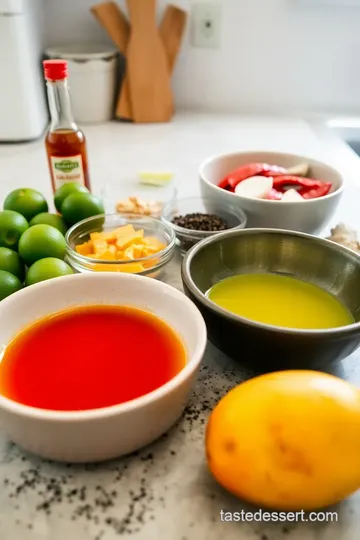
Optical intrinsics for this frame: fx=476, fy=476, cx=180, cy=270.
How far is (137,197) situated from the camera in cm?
94

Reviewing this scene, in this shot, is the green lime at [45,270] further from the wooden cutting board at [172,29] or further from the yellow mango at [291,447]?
the wooden cutting board at [172,29]

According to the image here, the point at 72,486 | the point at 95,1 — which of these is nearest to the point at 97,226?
the point at 72,486

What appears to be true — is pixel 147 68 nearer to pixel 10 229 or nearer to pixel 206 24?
pixel 206 24

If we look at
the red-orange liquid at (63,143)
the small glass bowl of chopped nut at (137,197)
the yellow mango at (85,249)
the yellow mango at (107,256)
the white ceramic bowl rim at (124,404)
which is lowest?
the small glass bowl of chopped nut at (137,197)

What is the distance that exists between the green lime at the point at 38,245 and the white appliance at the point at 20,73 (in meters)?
0.72

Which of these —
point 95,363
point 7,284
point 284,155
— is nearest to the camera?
point 95,363

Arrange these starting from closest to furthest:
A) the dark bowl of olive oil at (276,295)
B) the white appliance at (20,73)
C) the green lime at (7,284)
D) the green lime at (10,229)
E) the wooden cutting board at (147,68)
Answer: the dark bowl of olive oil at (276,295), the green lime at (7,284), the green lime at (10,229), the white appliance at (20,73), the wooden cutting board at (147,68)

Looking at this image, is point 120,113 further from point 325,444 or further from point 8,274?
point 325,444

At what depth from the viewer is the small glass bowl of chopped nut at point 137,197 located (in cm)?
87

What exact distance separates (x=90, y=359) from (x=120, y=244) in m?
0.24

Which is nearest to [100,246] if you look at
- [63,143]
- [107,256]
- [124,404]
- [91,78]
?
[107,256]

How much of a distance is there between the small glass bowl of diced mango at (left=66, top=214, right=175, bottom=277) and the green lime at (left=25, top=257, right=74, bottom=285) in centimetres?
5

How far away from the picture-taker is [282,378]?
1.33 ft

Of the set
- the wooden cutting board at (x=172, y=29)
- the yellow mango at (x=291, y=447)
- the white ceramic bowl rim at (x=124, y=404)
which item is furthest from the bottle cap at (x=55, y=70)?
the wooden cutting board at (x=172, y=29)
